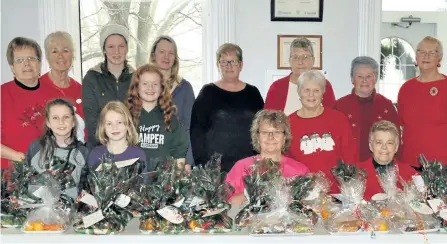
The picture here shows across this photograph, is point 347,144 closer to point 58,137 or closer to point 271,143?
point 271,143

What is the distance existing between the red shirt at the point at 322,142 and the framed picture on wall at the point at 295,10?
1.40 meters

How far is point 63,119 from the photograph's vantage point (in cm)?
248

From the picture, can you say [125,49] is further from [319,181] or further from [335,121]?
[319,181]

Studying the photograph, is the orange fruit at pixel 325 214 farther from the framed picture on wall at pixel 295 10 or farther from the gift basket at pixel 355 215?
the framed picture on wall at pixel 295 10

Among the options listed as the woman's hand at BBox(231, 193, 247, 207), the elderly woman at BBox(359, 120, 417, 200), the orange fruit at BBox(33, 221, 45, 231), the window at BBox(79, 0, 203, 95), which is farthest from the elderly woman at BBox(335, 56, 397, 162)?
the orange fruit at BBox(33, 221, 45, 231)

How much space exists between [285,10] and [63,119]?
2196mm

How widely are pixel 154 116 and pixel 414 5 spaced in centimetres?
345

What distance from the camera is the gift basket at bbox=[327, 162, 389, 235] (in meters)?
1.67

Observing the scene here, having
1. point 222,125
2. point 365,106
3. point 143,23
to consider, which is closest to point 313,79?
point 365,106

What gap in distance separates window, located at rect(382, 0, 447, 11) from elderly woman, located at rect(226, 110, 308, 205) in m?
2.90

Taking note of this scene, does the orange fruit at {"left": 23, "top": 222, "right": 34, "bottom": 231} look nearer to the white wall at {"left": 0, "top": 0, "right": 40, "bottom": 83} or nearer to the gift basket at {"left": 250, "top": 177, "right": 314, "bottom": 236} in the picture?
the gift basket at {"left": 250, "top": 177, "right": 314, "bottom": 236}

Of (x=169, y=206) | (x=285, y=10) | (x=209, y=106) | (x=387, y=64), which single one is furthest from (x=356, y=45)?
(x=169, y=206)

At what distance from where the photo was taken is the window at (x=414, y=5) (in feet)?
15.8

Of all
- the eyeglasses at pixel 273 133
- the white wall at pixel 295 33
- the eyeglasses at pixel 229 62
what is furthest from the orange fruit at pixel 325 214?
the white wall at pixel 295 33
